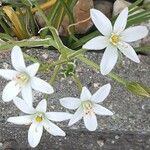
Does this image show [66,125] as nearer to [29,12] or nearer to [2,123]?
[2,123]

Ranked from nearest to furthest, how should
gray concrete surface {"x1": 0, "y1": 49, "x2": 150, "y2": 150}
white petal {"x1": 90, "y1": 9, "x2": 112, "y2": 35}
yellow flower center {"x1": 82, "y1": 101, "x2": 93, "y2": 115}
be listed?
white petal {"x1": 90, "y1": 9, "x2": 112, "y2": 35}
yellow flower center {"x1": 82, "y1": 101, "x2": 93, "y2": 115}
gray concrete surface {"x1": 0, "y1": 49, "x2": 150, "y2": 150}

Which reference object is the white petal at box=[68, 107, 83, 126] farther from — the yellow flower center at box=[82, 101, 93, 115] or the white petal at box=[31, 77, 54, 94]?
the white petal at box=[31, 77, 54, 94]

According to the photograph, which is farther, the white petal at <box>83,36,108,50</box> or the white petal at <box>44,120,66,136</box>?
the white petal at <box>44,120,66,136</box>

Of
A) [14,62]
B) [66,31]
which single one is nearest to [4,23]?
[66,31]

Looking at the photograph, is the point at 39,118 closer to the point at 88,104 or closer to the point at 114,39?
the point at 88,104

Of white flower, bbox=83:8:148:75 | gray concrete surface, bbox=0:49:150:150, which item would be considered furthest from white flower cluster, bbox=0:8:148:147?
gray concrete surface, bbox=0:49:150:150

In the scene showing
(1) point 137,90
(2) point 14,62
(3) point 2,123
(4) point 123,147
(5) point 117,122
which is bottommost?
(4) point 123,147

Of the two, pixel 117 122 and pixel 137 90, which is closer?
pixel 137 90

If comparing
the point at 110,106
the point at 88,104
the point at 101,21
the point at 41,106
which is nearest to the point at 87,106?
the point at 88,104
